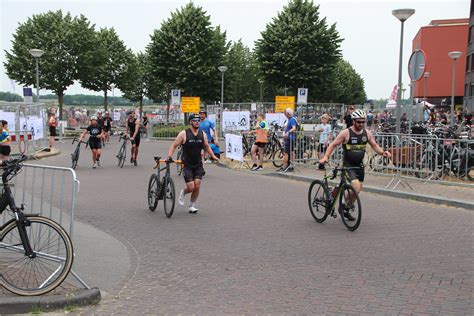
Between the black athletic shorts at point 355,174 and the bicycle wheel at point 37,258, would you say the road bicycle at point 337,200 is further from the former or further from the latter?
the bicycle wheel at point 37,258

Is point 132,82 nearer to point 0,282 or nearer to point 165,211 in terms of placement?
point 165,211

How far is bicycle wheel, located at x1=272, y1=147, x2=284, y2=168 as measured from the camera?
1670 centimetres

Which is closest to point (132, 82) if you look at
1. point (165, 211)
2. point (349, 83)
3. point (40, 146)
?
A: point (40, 146)

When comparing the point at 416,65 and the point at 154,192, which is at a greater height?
the point at 416,65

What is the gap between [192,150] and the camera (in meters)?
8.88

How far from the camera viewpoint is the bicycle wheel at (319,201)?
8.20 meters

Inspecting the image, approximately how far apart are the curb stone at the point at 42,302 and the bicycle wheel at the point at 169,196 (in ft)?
13.4

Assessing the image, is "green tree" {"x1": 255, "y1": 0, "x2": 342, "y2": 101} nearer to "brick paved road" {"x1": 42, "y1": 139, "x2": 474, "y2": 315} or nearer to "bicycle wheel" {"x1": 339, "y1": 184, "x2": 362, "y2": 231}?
"brick paved road" {"x1": 42, "y1": 139, "x2": 474, "y2": 315}

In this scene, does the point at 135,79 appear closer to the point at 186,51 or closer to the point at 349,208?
the point at 186,51

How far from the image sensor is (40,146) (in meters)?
22.3

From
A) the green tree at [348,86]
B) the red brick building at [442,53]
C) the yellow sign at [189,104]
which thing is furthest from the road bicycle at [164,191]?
the red brick building at [442,53]

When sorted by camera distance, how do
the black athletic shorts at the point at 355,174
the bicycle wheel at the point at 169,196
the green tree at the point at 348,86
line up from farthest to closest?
the green tree at the point at 348,86
the bicycle wheel at the point at 169,196
the black athletic shorts at the point at 355,174

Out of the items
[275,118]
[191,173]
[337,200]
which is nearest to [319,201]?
[337,200]

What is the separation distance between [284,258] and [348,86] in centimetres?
9355
